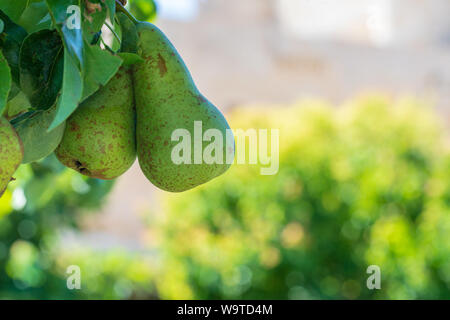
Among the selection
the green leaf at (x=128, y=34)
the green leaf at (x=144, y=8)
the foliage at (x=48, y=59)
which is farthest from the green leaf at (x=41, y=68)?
the green leaf at (x=144, y=8)

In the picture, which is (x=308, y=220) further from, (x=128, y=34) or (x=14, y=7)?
(x=14, y=7)

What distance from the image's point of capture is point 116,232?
1289 cm

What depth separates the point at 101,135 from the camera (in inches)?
27.0

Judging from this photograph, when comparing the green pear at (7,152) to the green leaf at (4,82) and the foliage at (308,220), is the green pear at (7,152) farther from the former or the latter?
the foliage at (308,220)

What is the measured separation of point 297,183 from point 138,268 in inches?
69.8

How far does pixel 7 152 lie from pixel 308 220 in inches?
168

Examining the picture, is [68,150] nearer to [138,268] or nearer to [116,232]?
[138,268]

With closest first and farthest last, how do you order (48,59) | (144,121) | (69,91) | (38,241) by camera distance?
(69,91)
(48,59)
(144,121)
(38,241)

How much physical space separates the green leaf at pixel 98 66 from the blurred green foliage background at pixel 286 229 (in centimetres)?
316

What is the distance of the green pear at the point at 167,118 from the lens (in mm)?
712

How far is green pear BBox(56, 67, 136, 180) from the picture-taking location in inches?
26.9

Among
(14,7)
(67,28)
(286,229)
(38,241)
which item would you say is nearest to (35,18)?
(14,7)

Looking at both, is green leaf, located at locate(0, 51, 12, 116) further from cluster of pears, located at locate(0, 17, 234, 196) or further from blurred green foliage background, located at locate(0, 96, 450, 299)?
blurred green foliage background, located at locate(0, 96, 450, 299)

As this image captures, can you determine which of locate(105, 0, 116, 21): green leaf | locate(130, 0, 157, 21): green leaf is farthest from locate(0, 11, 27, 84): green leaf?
locate(130, 0, 157, 21): green leaf
